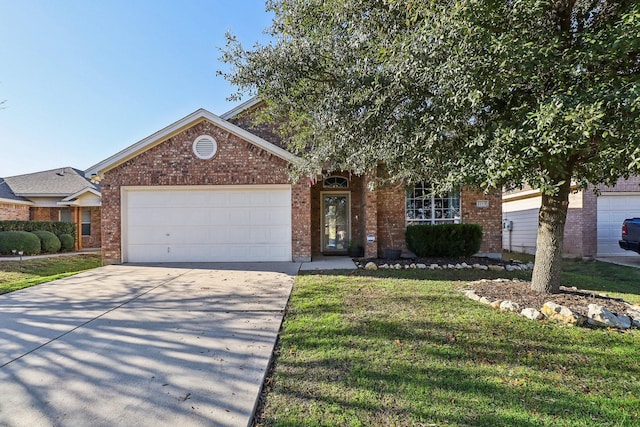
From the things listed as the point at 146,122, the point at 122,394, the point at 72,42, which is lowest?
the point at 122,394

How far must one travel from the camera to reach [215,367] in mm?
3580

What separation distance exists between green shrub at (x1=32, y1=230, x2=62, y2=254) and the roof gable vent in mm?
9346

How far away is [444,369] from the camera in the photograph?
3.42 metres

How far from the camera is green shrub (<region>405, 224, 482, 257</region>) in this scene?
1062cm

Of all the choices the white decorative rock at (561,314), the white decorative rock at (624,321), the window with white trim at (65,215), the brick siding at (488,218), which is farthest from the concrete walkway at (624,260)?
the window with white trim at (65,215)

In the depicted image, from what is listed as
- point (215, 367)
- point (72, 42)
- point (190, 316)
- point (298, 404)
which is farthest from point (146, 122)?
point (298, 404)

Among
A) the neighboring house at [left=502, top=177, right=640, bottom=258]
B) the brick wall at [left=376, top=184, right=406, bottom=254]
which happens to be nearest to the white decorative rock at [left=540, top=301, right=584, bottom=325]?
the brick wall at [left=376, top=184, right=406, bottom=254]

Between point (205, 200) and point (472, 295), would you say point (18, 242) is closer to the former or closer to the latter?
point (205, 200)

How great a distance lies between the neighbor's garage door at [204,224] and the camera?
10633mm

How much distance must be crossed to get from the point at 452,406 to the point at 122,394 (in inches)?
114

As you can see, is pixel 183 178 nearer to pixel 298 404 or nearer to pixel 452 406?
pixel 298 404

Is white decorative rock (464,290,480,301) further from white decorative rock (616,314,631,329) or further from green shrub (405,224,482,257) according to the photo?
green shrub (405,224,482,257)

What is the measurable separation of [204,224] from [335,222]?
4.89 meters

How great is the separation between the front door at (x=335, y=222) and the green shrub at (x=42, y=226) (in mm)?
12579
